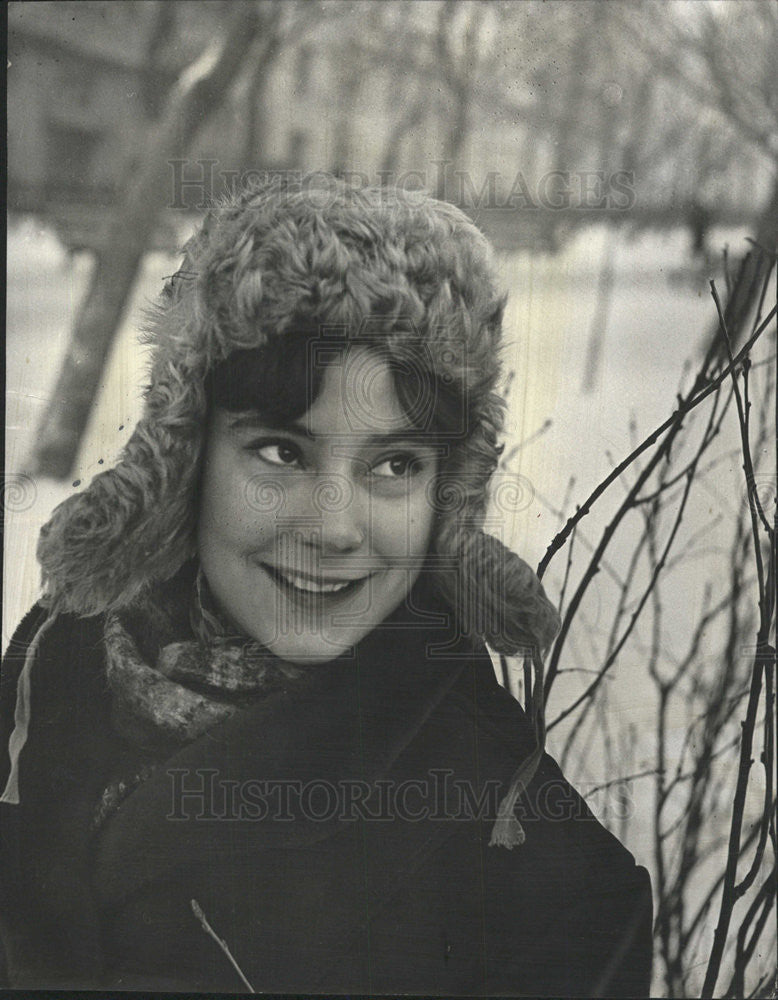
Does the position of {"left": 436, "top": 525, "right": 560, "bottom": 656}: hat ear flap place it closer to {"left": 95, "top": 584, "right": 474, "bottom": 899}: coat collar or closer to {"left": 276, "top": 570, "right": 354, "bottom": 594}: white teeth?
{"left": 95, "top": 584, "right": 474, "bottom": 899}: coat collar

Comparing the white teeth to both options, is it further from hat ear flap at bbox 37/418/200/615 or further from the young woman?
hat ear flap at bbox 37/418/200/615

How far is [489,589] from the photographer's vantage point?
8.94 feet

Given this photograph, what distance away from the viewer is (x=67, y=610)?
2764 mm

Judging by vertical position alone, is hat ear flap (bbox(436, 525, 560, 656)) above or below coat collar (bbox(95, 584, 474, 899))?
above

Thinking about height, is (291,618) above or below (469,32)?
below

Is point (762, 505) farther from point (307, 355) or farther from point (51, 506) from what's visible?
point (51, 506)

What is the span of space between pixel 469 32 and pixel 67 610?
180 centimetres

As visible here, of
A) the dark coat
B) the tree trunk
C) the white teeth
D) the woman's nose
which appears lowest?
the dark coat

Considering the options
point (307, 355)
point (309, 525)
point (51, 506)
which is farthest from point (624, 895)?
point (51, 506)

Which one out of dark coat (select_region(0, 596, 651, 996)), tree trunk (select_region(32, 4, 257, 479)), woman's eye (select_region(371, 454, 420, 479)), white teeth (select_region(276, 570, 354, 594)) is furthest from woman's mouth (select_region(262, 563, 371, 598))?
tree trunk (select_region(32, 4, 257, 479))

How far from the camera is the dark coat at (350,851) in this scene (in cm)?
271

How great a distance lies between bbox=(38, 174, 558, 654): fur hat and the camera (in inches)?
104

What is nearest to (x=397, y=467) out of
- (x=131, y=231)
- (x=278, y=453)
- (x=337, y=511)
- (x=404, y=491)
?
(x=404, y=491)

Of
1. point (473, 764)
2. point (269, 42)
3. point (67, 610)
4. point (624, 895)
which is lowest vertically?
point (624, 895)
